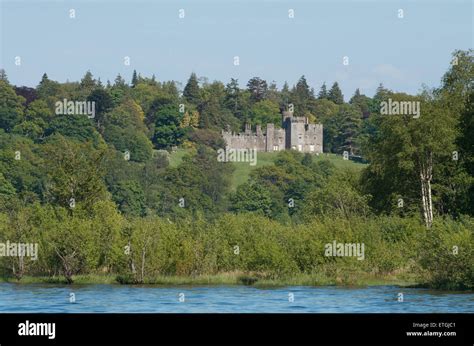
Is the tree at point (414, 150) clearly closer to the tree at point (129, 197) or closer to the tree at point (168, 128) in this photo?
the tree at point (129, 197)

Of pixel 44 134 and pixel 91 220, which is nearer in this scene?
pixel 91 220

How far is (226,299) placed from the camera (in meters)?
41.7

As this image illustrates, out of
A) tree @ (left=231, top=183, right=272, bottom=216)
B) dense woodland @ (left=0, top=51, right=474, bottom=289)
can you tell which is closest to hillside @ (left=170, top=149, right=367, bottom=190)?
tree @ (left=231, top=183, right=272, bottom=216)

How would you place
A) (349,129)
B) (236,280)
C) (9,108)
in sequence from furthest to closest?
(349,129) < (9,108) < (236,280)

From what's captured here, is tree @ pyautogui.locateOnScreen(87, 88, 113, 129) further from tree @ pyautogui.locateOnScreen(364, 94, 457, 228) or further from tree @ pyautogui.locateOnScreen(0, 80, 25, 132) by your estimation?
tree @ pyautogui.locateOnScreen(364, 94, 457, 228)

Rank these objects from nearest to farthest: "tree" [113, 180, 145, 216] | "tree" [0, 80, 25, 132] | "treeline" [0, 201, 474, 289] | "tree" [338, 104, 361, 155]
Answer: "treeline" [0, 201, 474, 289] < "tree" [113, 180, 145, 216] < "tree" [0, 80, 25, 132] < "tree" [338, 104, 361, 155]

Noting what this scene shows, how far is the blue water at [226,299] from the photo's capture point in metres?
37.6

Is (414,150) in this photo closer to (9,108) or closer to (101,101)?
(9,108)

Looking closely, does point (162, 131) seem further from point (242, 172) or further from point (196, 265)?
point (196, 265)

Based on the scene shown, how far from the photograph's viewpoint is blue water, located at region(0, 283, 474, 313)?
37.6 metres

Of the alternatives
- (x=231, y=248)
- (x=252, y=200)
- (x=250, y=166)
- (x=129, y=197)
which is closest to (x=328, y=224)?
(x=231, y=248)
